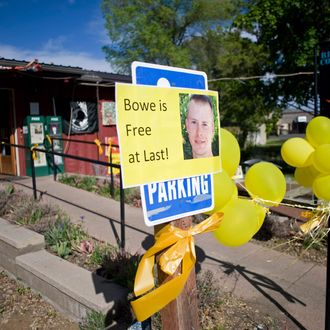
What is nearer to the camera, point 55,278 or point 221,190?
point 221,190

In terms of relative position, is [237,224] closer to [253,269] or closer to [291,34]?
[253,269]

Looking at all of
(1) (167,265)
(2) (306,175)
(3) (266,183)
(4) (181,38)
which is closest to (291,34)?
(2) (306,175)

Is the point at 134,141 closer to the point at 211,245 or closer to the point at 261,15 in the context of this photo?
the point at 211,245

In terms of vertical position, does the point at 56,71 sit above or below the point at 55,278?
→ above

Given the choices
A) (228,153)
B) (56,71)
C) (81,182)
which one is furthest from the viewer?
(56,71)

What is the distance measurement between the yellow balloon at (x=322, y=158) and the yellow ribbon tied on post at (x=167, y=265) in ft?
2.81

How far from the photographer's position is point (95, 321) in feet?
9.13

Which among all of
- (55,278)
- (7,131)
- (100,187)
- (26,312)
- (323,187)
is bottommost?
(26,312)

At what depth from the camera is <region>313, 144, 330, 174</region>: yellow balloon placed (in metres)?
2.26

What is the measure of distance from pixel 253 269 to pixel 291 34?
9.96 metres

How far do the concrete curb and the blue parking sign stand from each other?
1476 mm

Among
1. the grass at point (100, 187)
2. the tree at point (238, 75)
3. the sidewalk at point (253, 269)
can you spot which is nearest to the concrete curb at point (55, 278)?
the sidewalk at point (253, 269)

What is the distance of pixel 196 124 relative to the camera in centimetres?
193

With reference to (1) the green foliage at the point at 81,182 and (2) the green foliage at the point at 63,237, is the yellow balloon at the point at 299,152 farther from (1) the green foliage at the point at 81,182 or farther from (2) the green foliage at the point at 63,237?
(1) the green foliage at the point at 81,182
